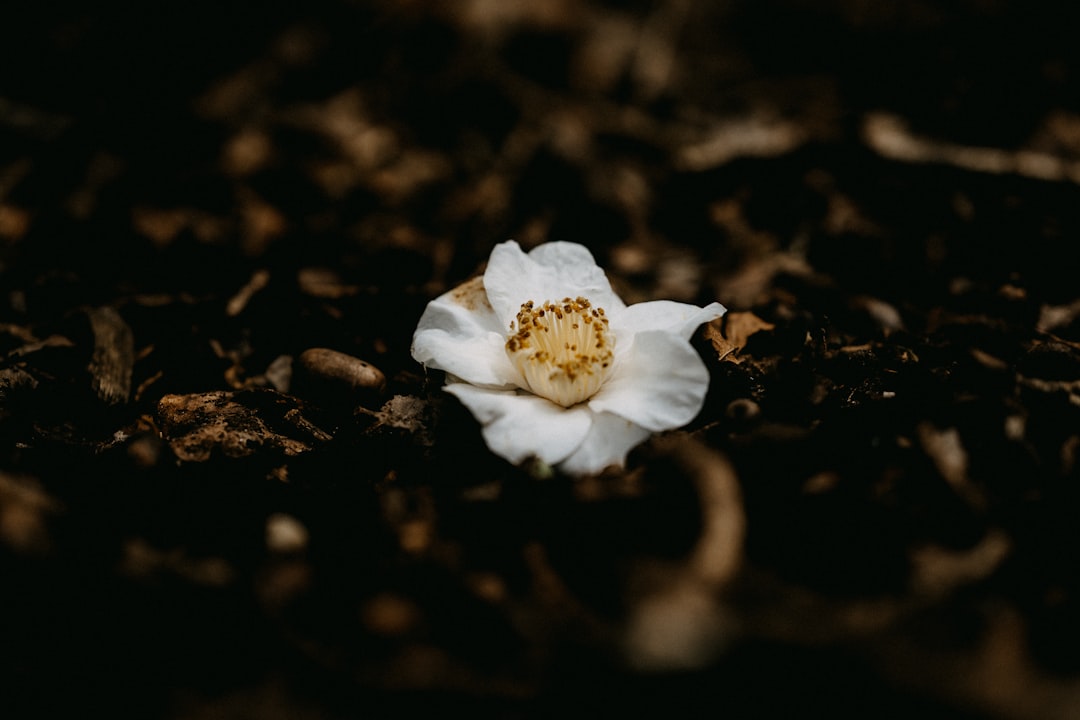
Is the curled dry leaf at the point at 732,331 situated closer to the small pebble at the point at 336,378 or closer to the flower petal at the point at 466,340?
the flower petal at the point at 466,340

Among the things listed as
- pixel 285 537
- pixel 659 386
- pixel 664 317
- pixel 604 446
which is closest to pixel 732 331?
pixel 664 317

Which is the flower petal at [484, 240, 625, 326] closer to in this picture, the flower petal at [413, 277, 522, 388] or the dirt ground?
the flower petal at [413, 277, 522, 388]

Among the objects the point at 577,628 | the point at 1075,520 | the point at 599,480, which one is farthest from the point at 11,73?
the point at 1075,520

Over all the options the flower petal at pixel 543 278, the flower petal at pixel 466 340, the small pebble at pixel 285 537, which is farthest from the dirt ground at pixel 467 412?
the flower petal at pixel 543 278

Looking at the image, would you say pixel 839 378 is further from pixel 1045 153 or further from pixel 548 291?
pixel 1045 153

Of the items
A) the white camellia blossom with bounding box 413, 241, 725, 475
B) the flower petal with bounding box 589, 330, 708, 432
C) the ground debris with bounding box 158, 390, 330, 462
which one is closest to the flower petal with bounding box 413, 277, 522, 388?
the white camellia blossom with bounding box 413, 241, 725, 475

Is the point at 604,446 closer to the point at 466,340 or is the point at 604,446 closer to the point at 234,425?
the point at 466,340
